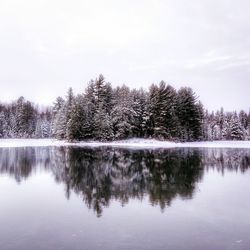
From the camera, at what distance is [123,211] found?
1054 centimetres

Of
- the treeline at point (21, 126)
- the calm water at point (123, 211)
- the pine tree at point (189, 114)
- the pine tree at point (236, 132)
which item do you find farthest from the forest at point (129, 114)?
the calm water at point (123, 211)

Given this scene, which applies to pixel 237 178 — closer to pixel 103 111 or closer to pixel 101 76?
pixel 103 111

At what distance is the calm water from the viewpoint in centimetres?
780

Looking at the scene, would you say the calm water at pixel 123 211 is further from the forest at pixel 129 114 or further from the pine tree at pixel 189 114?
the pine tree at pixel 189 114

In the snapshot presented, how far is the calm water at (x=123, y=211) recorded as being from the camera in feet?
25.6

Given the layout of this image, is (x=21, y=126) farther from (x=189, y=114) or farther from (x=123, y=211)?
(x=123, y=211)

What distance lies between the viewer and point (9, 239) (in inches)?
309

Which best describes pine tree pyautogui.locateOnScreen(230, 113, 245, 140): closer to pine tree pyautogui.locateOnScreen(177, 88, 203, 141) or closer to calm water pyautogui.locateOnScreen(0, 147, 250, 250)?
pine tree pyautogui.locateOnScreen(177, 88, 203, 141)

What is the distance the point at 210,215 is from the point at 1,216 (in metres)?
6.26

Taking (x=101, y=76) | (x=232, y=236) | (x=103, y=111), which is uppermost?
(x=101, y=76)

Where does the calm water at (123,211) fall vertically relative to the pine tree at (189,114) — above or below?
below

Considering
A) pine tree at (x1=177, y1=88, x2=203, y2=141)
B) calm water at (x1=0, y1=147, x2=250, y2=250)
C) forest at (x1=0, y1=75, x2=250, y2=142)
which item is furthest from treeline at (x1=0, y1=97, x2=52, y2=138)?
calm water at (x1=0, y1=147, x2=250, y2=250)

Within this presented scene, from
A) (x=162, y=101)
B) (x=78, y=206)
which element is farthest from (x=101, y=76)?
(x=78, y=206)

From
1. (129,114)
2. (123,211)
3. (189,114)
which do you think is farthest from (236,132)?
(123,211)
